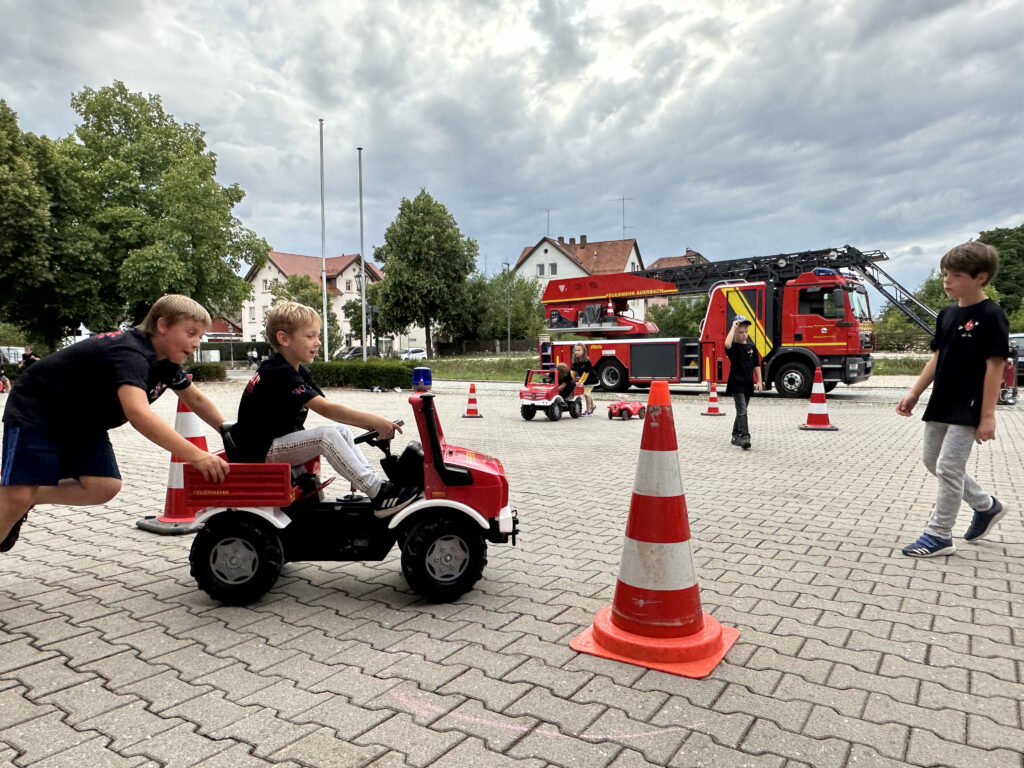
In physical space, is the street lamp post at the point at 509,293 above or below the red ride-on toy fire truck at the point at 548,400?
above

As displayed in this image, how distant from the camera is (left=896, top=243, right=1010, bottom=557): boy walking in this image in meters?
3.92

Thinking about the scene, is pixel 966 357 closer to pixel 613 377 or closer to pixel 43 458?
pixel 43 458

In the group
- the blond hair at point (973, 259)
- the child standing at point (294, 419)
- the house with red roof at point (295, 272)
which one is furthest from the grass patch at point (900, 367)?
the house with red roof at point (295, 272)

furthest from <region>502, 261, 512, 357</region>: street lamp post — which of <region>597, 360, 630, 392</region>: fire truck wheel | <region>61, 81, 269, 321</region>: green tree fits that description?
<region>597, 360, 630, 392</region>: fire truck wheel

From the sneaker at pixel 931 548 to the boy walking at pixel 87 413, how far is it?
3988 millimetres

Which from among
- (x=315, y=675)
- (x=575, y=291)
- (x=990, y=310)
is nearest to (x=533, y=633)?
(x=315, y=675)

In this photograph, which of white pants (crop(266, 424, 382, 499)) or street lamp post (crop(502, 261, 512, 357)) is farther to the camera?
street lamp post (crop(502, 261, 512, 357))

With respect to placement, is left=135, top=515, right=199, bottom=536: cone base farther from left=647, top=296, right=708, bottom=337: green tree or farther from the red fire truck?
left=647, top=296, right=708, bottom=337: green tree

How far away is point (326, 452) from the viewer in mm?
3352

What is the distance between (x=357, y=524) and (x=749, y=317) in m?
16.0

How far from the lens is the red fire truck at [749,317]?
16.6 meters

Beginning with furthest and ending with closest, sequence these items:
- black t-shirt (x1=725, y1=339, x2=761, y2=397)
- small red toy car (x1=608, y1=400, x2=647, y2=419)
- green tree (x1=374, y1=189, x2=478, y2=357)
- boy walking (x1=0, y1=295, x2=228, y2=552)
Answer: green tree (x1=374, y1=189, x2=478, y2=357) < small red toy car (x1=608, y1=400, x2=647, y2=419) < black t-shirt (x1=725, y1=339, x2=761, y2=397) < boy walking (x1=0, y1=295, x2=228, y2=552)

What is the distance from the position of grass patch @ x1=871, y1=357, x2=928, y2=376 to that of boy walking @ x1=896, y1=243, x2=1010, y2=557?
85.7 ft

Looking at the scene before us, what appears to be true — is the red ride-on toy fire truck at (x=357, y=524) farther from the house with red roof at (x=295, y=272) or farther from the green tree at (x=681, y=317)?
the house with red roof at (x=295, y=272)
